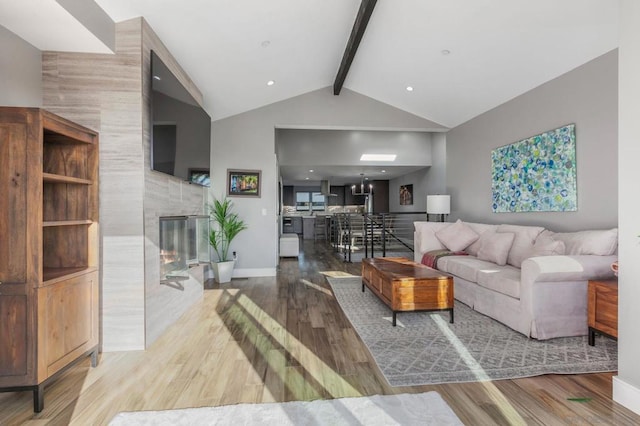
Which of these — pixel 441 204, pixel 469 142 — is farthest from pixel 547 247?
pixel 469 142

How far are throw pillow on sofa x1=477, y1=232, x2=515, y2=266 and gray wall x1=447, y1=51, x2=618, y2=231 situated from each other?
59 centimetres

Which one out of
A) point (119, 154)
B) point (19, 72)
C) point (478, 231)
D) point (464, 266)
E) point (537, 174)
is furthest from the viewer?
point (478, 231)

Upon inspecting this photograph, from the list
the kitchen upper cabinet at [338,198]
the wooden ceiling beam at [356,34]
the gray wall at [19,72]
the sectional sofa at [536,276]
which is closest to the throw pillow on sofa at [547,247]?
the sectional sofa at [536,276]

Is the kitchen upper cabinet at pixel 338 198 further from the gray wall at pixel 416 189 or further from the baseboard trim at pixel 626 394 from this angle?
the baseboard trim at pixel 626 394

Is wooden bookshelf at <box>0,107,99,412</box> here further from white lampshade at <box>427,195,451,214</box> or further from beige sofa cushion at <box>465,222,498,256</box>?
white lampshade at <box>427,195,451,214</box>

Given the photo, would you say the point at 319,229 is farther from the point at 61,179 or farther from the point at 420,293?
the point at 61,179

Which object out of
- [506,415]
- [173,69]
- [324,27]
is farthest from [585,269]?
[173,69]

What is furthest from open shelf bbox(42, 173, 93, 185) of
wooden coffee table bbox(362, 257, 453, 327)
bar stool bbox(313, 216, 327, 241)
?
bar stool bbox(313, 216, 327, 241)

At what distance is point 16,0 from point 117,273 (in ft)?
6.15

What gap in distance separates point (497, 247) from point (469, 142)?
2.40 metres

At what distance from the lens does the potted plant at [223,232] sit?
4965mm

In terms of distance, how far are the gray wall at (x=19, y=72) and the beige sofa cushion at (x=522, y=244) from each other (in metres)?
4.64

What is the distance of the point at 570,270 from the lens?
264 cm

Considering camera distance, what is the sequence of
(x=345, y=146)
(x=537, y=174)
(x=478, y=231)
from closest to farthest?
1. (x=537, y=174)
2. (x=478, y=231)
3. (x=345, y=146)
